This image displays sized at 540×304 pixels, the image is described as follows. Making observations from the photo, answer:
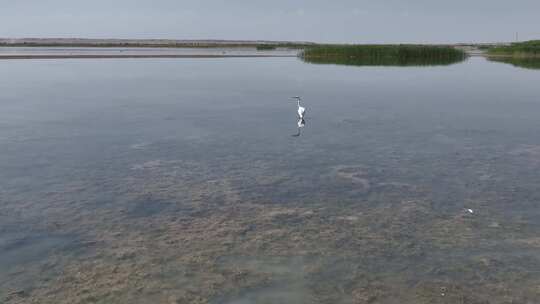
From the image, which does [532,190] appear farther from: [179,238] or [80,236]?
[80,236]

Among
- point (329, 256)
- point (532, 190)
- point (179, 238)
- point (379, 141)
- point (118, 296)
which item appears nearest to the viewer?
point (118, 296)

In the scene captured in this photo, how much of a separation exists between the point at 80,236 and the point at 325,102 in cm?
1512

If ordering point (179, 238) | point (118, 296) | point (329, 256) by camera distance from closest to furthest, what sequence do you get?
point (118, 296), point (329, 256), point (179, 238)

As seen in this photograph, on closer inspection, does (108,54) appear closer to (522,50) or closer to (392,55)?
(392,55)

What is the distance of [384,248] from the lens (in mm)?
7066

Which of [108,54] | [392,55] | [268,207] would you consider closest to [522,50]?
[392,55]

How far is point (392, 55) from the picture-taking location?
166 ft

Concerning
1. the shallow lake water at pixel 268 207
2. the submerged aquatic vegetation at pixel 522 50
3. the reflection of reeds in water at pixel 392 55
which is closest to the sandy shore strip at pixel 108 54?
the reflection of reeds in water at pixel 392 55

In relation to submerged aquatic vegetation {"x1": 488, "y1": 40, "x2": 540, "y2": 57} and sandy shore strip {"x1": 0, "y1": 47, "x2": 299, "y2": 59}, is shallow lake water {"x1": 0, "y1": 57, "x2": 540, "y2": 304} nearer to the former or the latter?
sandy shore strip {"x1": 0, "y1": 47, "x2": 299, "y2": 59}

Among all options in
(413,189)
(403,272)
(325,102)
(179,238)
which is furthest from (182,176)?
(325,102)

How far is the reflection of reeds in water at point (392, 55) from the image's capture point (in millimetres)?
49688

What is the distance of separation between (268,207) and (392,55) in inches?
1754

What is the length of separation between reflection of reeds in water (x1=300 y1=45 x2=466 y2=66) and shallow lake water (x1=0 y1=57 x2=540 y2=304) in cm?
3230

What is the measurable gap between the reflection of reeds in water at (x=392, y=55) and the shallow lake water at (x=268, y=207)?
32295mm
